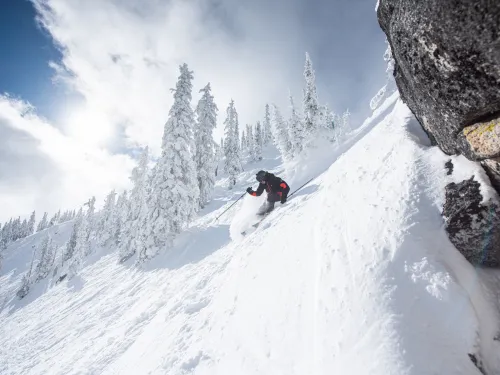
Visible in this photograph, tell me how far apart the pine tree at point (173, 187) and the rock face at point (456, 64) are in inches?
683

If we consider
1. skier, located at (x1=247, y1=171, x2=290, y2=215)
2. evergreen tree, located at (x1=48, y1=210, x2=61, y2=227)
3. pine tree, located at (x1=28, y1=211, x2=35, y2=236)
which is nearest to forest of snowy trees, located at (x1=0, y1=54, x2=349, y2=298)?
skier, located at (x1=247, y1=171, x2=290, y2=215)

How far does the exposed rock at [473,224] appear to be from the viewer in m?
4.57

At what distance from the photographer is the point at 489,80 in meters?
3.61

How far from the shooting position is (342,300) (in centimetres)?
477

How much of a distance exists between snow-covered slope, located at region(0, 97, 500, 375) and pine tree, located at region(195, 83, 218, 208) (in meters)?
25.9

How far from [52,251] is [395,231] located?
305ft

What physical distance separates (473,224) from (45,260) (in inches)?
3589

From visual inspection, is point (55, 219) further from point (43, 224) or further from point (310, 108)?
point (310, 108)

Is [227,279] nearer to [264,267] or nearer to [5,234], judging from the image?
[264,267]

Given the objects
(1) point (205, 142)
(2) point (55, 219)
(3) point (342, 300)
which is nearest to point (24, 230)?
(2) point (55, 219)

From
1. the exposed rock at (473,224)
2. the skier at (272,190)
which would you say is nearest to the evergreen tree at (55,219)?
the skier at (272,190)

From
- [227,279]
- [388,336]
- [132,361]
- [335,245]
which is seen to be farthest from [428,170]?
[132,361]

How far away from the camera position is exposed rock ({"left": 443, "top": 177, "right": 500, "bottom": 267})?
4574 mm

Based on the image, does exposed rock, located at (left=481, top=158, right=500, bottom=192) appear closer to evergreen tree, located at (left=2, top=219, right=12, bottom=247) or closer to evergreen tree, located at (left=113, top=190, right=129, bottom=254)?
evergreen tree, located at (left=113, top=190, right=129, bottom=254)
